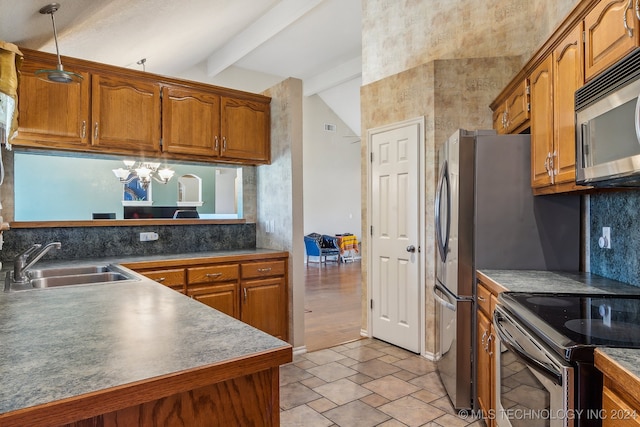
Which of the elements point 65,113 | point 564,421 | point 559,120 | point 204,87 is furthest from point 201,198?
point 564,421

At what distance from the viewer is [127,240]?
351 centimetres

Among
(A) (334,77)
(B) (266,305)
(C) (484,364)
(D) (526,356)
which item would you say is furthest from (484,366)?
(A) (334,77)

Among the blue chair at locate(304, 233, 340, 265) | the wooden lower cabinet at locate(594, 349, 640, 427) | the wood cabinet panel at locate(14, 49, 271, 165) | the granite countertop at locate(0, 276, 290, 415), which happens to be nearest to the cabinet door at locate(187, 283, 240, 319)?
the wood cabinet panel at locate(14, 49, 271, 165)

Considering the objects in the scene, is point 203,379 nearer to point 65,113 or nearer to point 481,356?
point 481,356

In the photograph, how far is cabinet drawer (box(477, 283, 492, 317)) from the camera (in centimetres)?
219

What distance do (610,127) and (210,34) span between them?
16.6 feet

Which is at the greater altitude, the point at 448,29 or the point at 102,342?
the point at 448,29

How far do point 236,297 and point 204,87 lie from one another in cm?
187

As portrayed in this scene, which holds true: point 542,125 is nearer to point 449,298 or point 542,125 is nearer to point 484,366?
point 449,298

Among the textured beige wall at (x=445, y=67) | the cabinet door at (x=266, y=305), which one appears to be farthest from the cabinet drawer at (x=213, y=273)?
the textured beige wall at (x=445, y=67)

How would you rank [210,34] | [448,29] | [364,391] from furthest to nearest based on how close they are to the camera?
[210,34] < [448,29] < [364,391]

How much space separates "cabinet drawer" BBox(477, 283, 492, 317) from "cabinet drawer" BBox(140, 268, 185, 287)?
85.0 inches

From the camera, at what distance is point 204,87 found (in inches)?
141

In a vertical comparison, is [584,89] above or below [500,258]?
above
